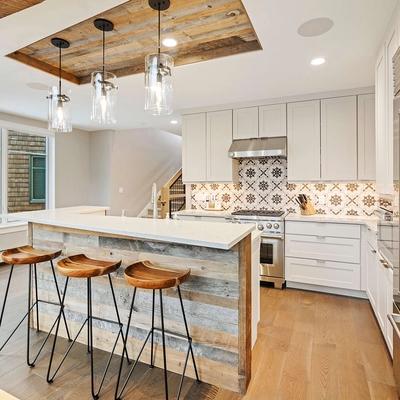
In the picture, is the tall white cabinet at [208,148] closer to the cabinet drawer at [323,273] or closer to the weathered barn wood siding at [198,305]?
the cabinet drawer at [323,273]

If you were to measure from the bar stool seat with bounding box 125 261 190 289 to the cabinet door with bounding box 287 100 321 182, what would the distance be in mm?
2724

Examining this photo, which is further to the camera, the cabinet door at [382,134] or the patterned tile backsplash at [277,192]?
the patterned tile backsplash at [277,192]

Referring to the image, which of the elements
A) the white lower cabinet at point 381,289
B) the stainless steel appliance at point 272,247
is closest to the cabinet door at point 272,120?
the stainless steel appliance at point 272,247

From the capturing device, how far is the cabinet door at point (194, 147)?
457 cm

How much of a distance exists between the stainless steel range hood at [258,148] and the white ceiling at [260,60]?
61 centimetres

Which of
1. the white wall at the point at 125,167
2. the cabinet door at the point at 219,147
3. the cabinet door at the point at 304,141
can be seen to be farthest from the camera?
the white wall at the point at 125,167

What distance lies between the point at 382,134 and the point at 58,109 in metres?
3.02

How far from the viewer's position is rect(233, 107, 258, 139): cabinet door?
4.22m

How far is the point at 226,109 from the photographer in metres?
4.39

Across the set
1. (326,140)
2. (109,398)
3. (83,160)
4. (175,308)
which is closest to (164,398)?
(109,398)

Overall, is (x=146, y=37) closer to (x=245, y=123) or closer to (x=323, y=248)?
(x=245, y=123)

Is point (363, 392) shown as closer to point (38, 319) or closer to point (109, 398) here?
point (109, 398)

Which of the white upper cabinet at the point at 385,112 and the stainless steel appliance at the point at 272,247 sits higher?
the white upper cabinet at the point at 385,112

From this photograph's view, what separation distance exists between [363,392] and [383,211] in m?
1.31
